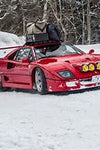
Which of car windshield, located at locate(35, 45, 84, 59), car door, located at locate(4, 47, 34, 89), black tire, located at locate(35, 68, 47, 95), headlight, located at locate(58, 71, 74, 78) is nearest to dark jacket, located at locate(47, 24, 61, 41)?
car windshield, located at locate(35, 45, 84, 59)

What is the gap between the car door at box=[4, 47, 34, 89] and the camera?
396 inches

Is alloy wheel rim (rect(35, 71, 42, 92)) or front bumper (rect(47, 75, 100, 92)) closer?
front bumper (rect(47, 75, 100, 92))

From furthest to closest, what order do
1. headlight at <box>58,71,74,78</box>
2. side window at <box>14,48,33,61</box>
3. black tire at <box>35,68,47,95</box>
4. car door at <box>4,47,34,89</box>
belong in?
side window at <box>14,48,33,61</box> → car door at <box>4,47,34,89</box> → black tire at <box>35,68,47,95</box> → headlight at <box>58,71,74,78</box>

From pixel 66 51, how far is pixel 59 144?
5.62 metres

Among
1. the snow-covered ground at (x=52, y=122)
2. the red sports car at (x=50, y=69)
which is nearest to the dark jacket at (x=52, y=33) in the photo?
the red sports car at (x=50, y=69)

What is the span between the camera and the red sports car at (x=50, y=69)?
898 centimetres

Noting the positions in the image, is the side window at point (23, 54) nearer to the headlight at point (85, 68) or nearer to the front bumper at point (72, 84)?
the front bumper at point (72, 84)

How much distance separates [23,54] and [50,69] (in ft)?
6.38

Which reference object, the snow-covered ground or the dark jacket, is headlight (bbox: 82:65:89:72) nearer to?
the snow-covered ground

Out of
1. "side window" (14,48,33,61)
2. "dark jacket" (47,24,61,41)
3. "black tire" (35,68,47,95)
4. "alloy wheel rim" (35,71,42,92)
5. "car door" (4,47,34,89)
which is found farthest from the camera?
"dark jacket" (47,24,61,41)

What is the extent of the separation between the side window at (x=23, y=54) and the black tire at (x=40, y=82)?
2.33 ft

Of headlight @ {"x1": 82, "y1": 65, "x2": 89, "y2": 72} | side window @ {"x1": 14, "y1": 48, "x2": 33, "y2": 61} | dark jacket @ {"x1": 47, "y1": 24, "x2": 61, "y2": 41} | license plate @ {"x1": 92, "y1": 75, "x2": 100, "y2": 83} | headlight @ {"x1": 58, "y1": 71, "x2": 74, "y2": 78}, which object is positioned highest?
dark jacket @ {"x1": 47, "y1": 24, "x2": 61, "y2": 41}

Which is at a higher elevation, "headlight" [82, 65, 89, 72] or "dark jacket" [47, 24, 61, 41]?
"dark jacket" [47, 24, 61, 41]

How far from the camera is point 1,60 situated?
38.1 ft
